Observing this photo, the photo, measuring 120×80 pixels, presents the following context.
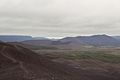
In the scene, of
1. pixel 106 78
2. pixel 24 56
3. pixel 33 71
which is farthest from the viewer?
pixel 24 56

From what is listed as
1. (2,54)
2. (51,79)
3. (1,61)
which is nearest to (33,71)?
(51,79)

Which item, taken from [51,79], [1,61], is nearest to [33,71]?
[51,79]

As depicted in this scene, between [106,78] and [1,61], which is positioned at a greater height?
[1,61]

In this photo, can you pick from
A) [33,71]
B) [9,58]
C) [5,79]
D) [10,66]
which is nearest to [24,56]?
[9,58]

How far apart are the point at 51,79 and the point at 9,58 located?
16899 millimetres

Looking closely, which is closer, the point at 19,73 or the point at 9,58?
the point at 19,73

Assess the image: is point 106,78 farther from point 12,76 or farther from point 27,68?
point 12,76

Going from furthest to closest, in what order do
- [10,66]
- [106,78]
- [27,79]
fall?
[106,78] < [10,66] < [27,79]

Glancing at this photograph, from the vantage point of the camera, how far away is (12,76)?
153 ft

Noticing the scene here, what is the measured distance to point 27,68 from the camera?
51.7 meters

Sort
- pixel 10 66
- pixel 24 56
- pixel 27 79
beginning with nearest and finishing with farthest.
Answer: pixel 27 79 < pixel 10 66 < pixel 24 56

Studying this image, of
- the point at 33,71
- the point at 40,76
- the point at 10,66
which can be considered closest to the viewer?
the point at 40,76

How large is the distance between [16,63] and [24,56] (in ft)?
27.6

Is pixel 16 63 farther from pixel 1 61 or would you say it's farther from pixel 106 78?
pixel 106 78
